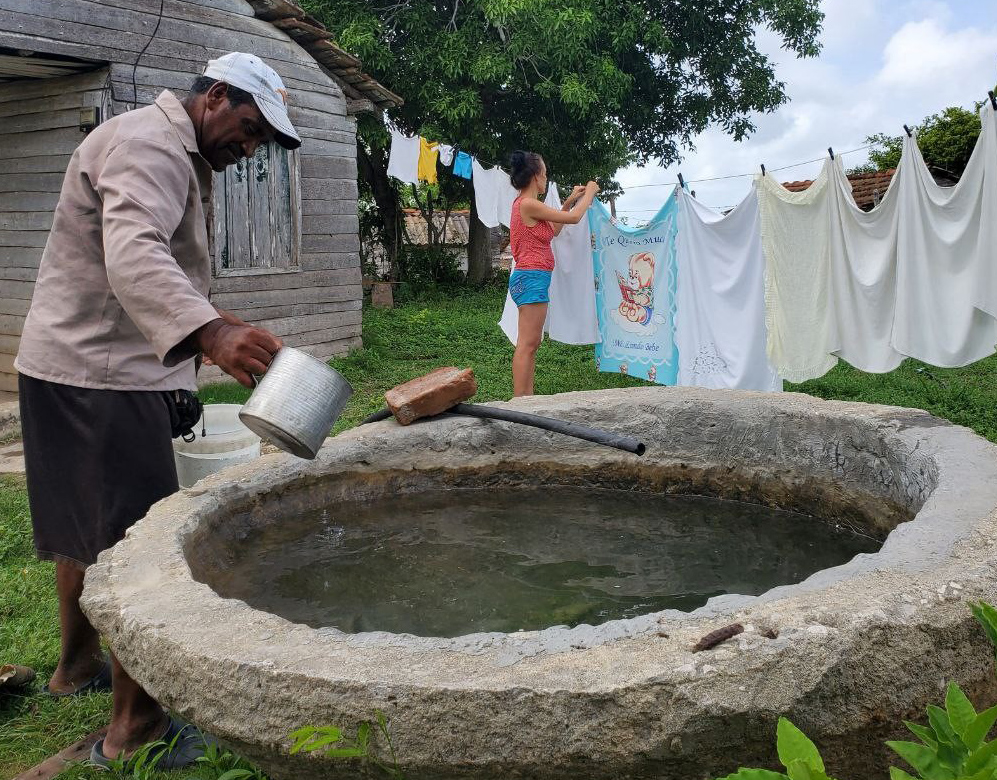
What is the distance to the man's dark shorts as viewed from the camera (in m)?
2.21

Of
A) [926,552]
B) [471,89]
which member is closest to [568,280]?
[926,552]

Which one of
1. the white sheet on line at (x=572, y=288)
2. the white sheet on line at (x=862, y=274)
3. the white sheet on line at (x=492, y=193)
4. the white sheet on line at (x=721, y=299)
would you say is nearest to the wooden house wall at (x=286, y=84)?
the white sheet on line at (x=492, y=193)

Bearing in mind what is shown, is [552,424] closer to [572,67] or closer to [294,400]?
[294,400]

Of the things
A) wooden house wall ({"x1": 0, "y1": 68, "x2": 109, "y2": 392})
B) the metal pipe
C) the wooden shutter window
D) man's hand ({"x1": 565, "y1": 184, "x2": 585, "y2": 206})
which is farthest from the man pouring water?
the wooden shutter window

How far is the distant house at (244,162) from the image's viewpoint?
6125 mm

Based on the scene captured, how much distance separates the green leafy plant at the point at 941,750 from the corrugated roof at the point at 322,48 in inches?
298

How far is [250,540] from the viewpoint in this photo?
2.76 meters

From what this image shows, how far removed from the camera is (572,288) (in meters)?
6.54

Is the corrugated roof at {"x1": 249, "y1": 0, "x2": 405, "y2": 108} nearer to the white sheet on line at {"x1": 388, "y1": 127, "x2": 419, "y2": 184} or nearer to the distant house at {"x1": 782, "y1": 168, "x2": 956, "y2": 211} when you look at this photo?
the white sheet on line at {"x1": 388, "y1": 127, "x2": 419, "y2": 184}

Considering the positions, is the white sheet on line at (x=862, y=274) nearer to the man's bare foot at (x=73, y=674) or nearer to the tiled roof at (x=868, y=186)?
the man's bare foot at (x=73, y=674)

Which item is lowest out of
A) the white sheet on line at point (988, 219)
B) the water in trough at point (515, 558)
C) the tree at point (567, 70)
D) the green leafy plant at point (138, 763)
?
the green leafy plant at point (138, 763)

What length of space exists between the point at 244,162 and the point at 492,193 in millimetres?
2644

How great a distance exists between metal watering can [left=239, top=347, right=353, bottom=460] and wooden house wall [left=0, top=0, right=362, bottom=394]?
4827 mm

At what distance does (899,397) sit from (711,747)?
503 cm
